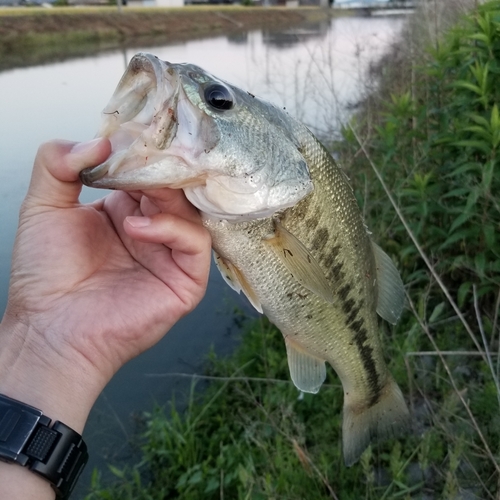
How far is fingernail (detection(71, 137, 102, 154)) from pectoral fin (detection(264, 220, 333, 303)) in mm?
644

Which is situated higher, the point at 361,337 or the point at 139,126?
the point at 139,126

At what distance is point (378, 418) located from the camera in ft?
7.65

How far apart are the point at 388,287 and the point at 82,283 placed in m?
1.30

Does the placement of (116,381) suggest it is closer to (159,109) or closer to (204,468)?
(204,468)

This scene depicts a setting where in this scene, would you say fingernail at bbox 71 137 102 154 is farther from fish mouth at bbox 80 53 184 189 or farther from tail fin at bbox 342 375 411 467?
tail fin at bbox 342 375 411 467

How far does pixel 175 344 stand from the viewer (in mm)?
4598

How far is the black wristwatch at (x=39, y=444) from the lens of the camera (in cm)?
140

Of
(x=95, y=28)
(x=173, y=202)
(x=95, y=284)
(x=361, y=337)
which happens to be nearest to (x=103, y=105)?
(x=95, y=284)

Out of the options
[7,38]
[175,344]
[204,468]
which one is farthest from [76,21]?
[204,468]

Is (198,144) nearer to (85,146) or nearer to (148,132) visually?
(148,132)

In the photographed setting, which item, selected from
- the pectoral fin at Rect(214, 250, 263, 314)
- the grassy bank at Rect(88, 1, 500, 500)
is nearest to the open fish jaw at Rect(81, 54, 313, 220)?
the pectoral fin at Rect(214, 250, 263, 314)

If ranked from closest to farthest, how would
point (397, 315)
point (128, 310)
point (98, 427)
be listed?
point (128, 310) < point (397, 315) < point (98, 427)

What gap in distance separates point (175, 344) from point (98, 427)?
1.07m

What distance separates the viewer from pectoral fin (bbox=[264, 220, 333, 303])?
169 centimetres
